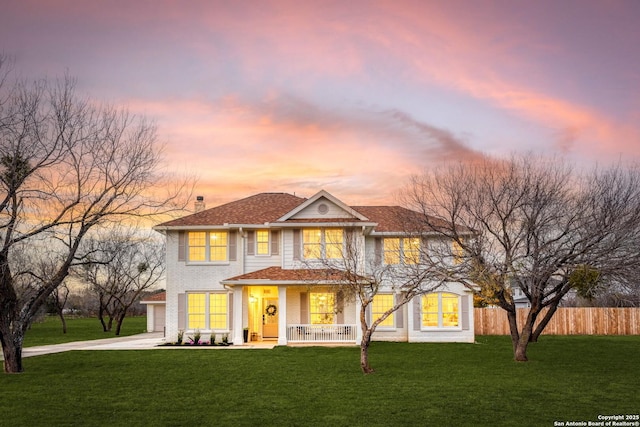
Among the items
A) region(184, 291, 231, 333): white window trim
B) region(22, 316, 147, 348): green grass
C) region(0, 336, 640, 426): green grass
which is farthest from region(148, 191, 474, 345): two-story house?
region(22, 316, 147, 348): green grass

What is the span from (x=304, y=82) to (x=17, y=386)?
13253mm

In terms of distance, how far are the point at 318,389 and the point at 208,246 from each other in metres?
15.6

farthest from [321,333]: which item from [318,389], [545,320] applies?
[318,389]

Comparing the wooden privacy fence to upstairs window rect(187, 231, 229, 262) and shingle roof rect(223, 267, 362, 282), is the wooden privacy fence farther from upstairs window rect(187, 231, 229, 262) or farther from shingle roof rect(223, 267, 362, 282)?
upstairs window rect(187, 231, 229, 262)

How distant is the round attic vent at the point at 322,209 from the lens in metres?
27.1

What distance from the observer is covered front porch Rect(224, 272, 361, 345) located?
2603 cm

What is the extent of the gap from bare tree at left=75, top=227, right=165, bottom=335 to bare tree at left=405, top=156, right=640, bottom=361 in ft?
93.1

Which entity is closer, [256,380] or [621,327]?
[256,380]

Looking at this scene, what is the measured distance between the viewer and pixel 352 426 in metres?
10.3

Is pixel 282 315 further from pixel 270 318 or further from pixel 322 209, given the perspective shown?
pixel 322 209

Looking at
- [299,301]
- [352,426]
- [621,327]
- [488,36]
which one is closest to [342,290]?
[299,301]

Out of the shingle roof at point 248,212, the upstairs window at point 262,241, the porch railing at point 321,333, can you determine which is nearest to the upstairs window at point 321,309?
the porch railing at point 321,333

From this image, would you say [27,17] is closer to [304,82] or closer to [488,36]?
[304,82]

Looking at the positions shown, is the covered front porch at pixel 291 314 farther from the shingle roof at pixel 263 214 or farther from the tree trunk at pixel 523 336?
the tree trunk at pixel 523 336
